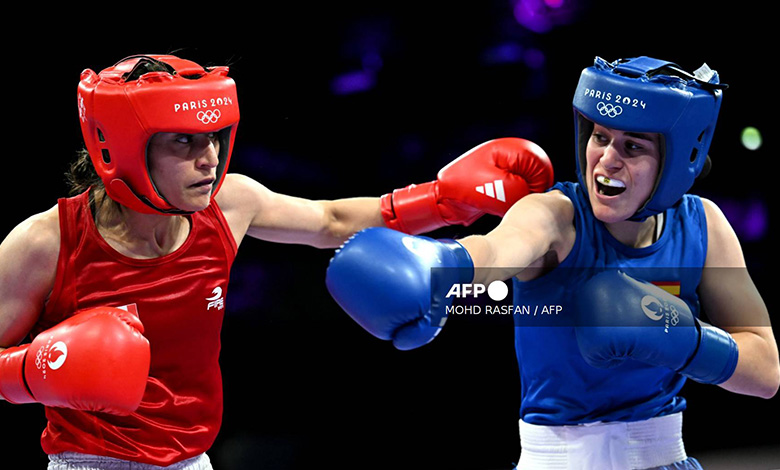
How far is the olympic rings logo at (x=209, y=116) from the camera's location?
2.19m

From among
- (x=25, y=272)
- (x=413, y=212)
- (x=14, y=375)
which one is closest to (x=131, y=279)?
(x=25, y=272)

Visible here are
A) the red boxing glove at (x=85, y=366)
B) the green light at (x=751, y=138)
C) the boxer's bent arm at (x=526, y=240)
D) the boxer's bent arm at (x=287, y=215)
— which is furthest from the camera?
the green light at (x=751, y=138)

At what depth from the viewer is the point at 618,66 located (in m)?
2.24

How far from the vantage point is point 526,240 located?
81.4 inches

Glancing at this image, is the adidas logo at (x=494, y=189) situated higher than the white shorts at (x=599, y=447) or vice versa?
the adidas logo at (x=494, y=189)

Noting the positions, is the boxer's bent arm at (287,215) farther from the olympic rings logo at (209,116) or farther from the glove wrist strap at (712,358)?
the glove wrist strap at (712,358)

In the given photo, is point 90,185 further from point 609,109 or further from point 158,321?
point 609,109

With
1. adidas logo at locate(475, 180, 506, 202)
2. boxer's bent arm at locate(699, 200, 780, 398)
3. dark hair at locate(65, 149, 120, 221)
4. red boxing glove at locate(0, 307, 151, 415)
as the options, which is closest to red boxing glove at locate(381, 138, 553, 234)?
adidas logo at locate(475, 180, 506, 202)

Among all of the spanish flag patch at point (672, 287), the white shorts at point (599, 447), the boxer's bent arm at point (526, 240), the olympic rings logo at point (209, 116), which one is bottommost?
the white shorts at point (599, 447)

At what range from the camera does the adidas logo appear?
2625 mm

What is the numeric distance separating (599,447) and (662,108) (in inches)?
33.1

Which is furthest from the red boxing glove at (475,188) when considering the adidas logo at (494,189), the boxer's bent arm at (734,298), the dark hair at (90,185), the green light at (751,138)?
the green light at (751,138)

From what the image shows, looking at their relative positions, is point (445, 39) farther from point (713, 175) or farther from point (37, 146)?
point (37, 146)

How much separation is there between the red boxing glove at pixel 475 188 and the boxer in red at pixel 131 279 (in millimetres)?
559
